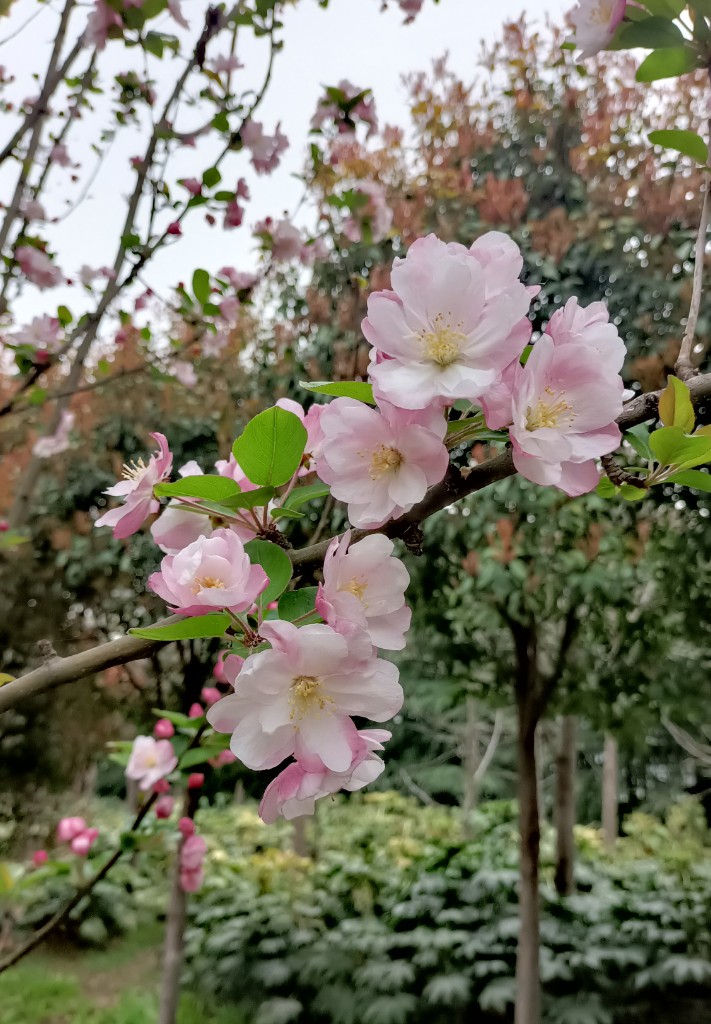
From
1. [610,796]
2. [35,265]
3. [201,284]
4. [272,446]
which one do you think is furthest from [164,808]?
[610,796]

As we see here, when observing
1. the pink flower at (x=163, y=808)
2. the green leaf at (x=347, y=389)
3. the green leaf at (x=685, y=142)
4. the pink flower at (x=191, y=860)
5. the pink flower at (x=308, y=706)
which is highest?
the green leaf at (x=685, y=142)

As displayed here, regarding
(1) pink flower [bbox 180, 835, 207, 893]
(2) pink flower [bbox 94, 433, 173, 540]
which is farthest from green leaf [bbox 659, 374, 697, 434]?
(1) pink flower [bbox 180, 835, 207, 893]

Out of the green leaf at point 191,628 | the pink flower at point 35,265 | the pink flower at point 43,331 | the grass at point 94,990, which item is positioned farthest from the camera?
the grass at point 94,990

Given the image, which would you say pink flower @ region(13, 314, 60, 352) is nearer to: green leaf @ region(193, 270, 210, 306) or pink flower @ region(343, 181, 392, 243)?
green leaf @ region(193, 270, 210, 306)

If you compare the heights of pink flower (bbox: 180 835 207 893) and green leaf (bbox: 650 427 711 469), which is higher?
green leaf (bbox: 650 427 711 469)

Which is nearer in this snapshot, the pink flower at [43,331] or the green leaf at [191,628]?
the green leaf at [191,628]

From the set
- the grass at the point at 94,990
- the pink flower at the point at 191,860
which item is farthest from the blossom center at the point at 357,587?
the grass at the point at 94,990

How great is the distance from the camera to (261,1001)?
276 centimetres

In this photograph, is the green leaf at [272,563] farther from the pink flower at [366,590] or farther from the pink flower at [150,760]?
the pink flower at [150,760]

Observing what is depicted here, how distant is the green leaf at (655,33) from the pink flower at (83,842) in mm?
1267

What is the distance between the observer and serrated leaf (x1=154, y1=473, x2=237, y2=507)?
12.6 inches

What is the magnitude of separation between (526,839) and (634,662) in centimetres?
63

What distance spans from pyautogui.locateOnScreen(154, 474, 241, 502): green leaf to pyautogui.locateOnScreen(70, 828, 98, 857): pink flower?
107 centimetres

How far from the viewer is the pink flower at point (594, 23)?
1.46 ft
